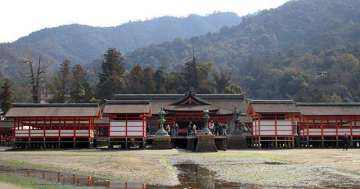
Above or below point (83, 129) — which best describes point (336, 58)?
above

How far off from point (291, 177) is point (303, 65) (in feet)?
483

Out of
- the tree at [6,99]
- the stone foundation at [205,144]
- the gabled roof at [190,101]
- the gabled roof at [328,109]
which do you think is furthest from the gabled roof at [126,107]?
the tree at [6,99]

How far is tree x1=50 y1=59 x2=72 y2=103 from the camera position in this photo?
9894 centimetres

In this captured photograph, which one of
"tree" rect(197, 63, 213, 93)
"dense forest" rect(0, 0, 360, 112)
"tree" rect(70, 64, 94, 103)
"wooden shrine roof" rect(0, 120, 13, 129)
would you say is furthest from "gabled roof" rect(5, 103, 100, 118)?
"tree" rect(197, 63, 213, 93)

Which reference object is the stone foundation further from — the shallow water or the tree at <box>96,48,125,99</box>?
the tree at <box>96,48,125,99</box>

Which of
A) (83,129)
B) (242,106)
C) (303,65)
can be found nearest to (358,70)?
(303,65)

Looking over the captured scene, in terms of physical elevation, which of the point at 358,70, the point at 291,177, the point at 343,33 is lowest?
the point at 291,177

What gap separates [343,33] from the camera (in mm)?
192125

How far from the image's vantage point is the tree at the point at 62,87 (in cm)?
9894

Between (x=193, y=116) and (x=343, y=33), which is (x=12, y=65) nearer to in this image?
(x=343, y=33)

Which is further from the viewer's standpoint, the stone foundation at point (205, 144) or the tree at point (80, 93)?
the tree at point (80, 93)

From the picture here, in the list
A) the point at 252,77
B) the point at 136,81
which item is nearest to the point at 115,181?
the point at 136,81

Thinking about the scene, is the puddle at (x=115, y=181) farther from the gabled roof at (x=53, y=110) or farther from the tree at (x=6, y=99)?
the tree at (x=6, y=99)

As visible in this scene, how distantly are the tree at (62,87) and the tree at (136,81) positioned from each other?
1217 cm
